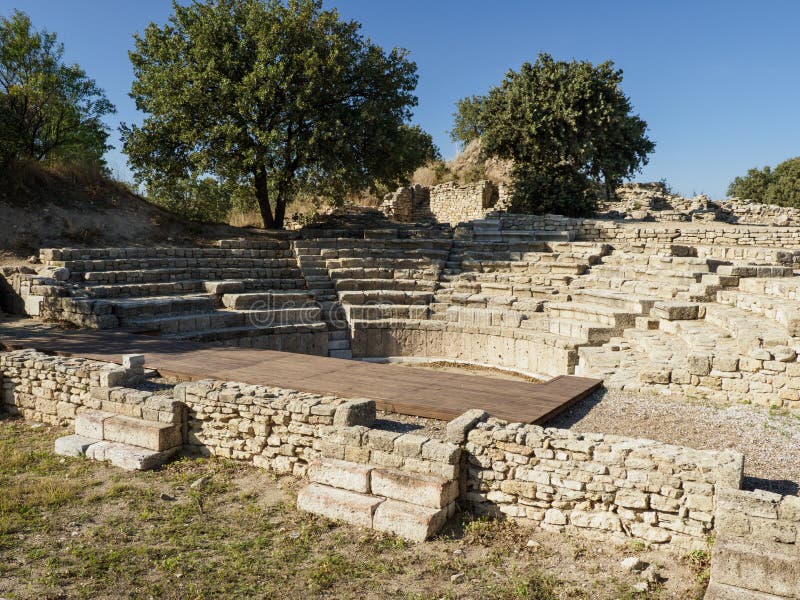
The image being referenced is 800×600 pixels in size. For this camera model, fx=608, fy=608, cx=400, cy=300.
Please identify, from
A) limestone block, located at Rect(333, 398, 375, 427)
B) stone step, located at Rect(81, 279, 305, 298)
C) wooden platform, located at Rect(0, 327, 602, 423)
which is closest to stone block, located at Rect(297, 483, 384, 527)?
limestone block, located at Rect(333, 398, 375, 427)

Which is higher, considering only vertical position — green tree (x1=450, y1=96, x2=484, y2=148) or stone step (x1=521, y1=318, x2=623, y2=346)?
green tree (x1=450, y1=96, x2=484, y2=148)

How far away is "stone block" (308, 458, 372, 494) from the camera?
6.23 metres

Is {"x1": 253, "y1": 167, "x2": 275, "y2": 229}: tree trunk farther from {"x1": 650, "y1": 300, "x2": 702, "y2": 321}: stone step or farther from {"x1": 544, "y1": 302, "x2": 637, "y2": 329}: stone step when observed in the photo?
{"x1": 650, "y1": 300, "x2": 702, "y2": 321}: stone step

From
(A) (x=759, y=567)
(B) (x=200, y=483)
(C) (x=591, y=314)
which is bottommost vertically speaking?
(B) (x=200, y=483)

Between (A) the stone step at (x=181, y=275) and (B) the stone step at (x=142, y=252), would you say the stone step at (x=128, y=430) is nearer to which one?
(A) the stone step at (x=181, y=275)

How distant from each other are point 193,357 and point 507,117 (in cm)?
1733

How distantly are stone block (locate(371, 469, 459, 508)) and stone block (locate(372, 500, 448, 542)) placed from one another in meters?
0.07

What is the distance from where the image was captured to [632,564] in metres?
5.03

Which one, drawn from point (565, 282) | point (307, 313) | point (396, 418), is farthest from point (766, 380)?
point (307, 313)

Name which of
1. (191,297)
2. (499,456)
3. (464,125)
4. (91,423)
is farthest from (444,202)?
(499,456)

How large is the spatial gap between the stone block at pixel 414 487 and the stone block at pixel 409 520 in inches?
2.9

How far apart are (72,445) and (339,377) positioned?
357cm

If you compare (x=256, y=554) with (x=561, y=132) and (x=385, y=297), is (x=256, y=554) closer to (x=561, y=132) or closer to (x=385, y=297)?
(x=385, y=297)

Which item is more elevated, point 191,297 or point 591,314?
point 191,297
